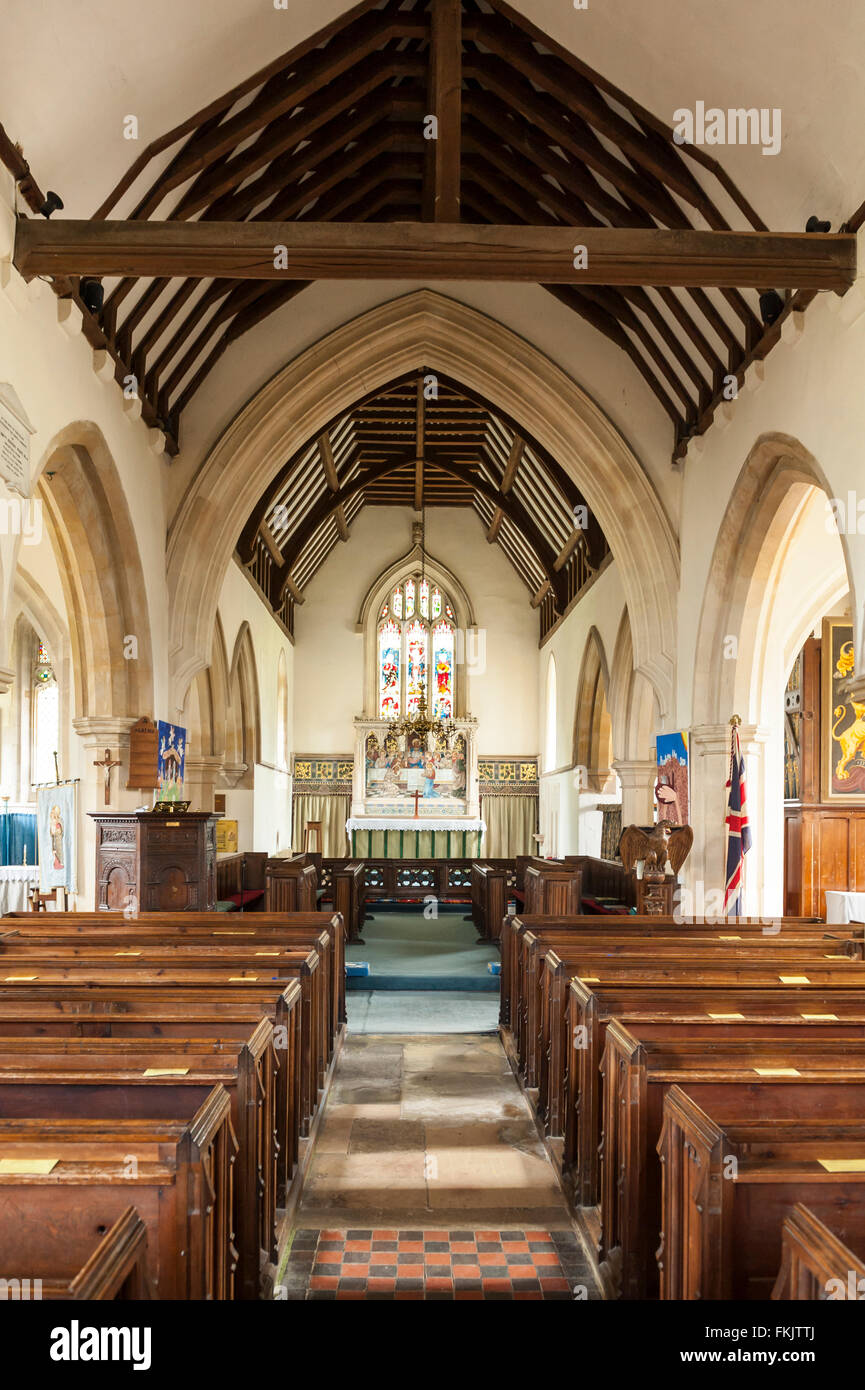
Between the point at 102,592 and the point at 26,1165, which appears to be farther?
the point at 102,592

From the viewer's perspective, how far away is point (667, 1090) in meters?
2.75

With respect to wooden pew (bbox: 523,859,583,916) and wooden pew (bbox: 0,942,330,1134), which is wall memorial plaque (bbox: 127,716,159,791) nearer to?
wooden pew (bbox: 523,859,583,916)

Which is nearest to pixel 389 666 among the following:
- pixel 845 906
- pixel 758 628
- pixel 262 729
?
pixel 262 729

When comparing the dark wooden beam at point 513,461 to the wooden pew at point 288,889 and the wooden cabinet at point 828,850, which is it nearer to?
the wooden cabinet at point 828,850

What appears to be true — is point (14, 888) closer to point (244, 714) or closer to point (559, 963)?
point (244, 714)

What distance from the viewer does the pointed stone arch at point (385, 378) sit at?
9180 mm

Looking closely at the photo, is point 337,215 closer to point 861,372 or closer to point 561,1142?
point 861,372

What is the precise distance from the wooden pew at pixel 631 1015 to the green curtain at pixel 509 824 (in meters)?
13.8

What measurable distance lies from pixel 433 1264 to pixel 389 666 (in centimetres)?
1523

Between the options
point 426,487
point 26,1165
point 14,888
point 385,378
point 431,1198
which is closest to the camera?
point 26,1165

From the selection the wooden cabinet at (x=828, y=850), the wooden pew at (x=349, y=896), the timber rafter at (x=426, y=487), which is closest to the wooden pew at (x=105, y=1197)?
the wooden pew at (x=349, y=896)

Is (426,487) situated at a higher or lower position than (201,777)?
higher

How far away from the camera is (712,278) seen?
5609 millimetres
